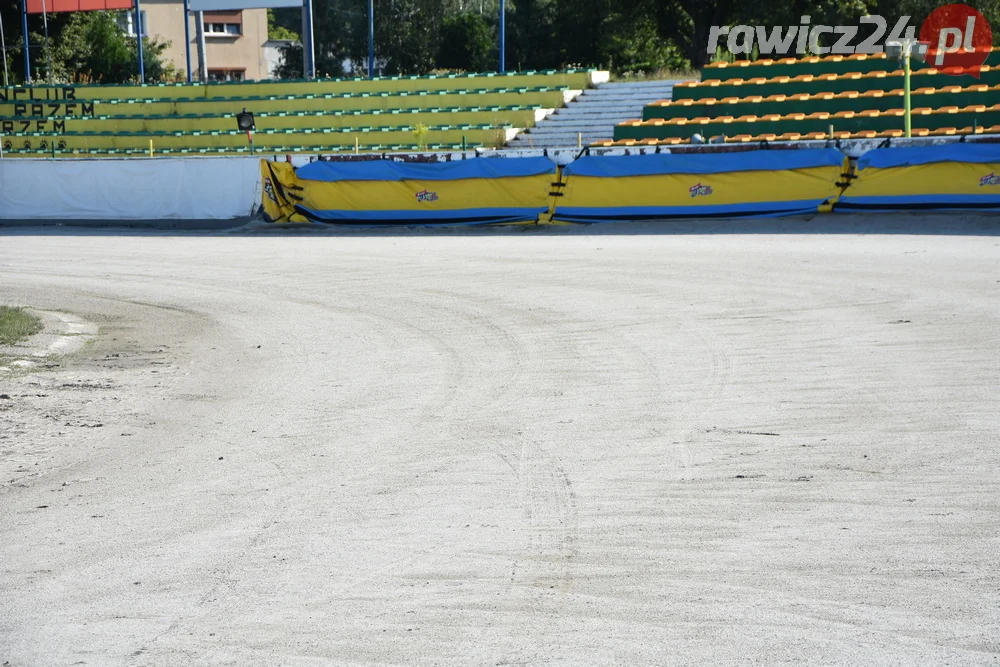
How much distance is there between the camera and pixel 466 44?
54938 millimetres

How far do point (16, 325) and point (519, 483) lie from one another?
773 cm

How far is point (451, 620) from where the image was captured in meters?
4.79

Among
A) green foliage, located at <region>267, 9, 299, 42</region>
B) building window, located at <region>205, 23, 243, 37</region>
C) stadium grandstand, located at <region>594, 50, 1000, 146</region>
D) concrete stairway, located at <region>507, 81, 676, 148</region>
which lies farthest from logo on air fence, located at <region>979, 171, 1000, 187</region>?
green foliage, located at <region>267, 9, 299, 42</region>

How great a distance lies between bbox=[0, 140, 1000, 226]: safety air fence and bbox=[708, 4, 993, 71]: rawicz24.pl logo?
11.7 meters

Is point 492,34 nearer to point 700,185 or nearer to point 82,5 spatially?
point 82,5

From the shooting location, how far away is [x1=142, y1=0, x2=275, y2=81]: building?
245 feet

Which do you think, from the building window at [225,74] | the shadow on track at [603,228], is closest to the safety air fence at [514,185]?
the shadow on track at [603,228]

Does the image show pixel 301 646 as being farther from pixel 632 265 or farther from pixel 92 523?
pixel 632 265

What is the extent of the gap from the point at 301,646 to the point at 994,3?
141ft

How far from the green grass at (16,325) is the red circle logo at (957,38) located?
77.3 ft

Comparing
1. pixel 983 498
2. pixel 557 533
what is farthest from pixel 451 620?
pixel 983 498

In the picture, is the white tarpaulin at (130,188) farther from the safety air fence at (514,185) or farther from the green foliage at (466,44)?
the green foliage at (466,44)

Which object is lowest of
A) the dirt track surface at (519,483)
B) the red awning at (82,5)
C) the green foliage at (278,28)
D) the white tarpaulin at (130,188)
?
the dirt track surface at (519,483)

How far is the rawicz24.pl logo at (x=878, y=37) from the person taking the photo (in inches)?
1224
